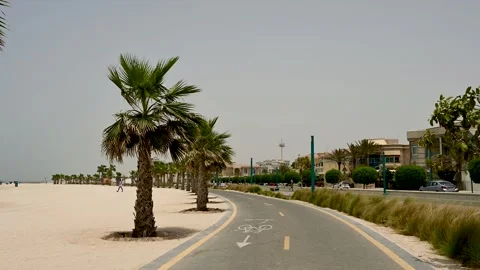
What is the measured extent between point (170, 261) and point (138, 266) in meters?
0.76

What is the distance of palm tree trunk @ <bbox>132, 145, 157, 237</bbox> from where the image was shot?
1454 centimetres

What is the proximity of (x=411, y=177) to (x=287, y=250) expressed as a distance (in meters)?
55.5

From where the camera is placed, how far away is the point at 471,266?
9258mm

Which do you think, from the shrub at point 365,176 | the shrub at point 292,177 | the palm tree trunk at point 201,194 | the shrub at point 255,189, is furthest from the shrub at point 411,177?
the shrub at point 292,177

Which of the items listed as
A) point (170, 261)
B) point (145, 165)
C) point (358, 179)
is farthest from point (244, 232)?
point (358, 179)

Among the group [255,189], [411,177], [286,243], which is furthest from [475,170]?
[286,243]

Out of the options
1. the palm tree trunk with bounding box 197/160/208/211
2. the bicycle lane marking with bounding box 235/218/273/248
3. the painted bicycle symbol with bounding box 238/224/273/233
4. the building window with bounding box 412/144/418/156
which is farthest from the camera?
the building window with bounding box 412/144/418/156

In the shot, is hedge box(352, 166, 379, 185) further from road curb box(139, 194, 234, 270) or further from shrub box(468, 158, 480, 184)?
road curb box(139, 194, 234, 270)

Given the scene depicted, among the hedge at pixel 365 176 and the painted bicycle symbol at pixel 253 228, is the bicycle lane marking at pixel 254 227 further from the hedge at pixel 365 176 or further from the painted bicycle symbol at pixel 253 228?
the hedge at pixel 365 176

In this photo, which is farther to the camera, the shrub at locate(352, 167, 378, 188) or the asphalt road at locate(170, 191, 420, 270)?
the shrub at locate(352, 167, 378, 188)

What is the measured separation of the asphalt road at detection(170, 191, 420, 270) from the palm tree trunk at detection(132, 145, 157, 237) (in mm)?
2228

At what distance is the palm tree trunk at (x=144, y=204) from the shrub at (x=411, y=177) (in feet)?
178

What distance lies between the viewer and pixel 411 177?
62.2 m

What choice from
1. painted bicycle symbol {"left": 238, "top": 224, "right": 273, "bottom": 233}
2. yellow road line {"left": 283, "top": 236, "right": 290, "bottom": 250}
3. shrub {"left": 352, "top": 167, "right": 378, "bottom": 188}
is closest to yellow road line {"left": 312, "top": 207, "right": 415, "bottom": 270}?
yellow road line {"left": 283, "top": 236, "right": 290, "bottom": 250}
